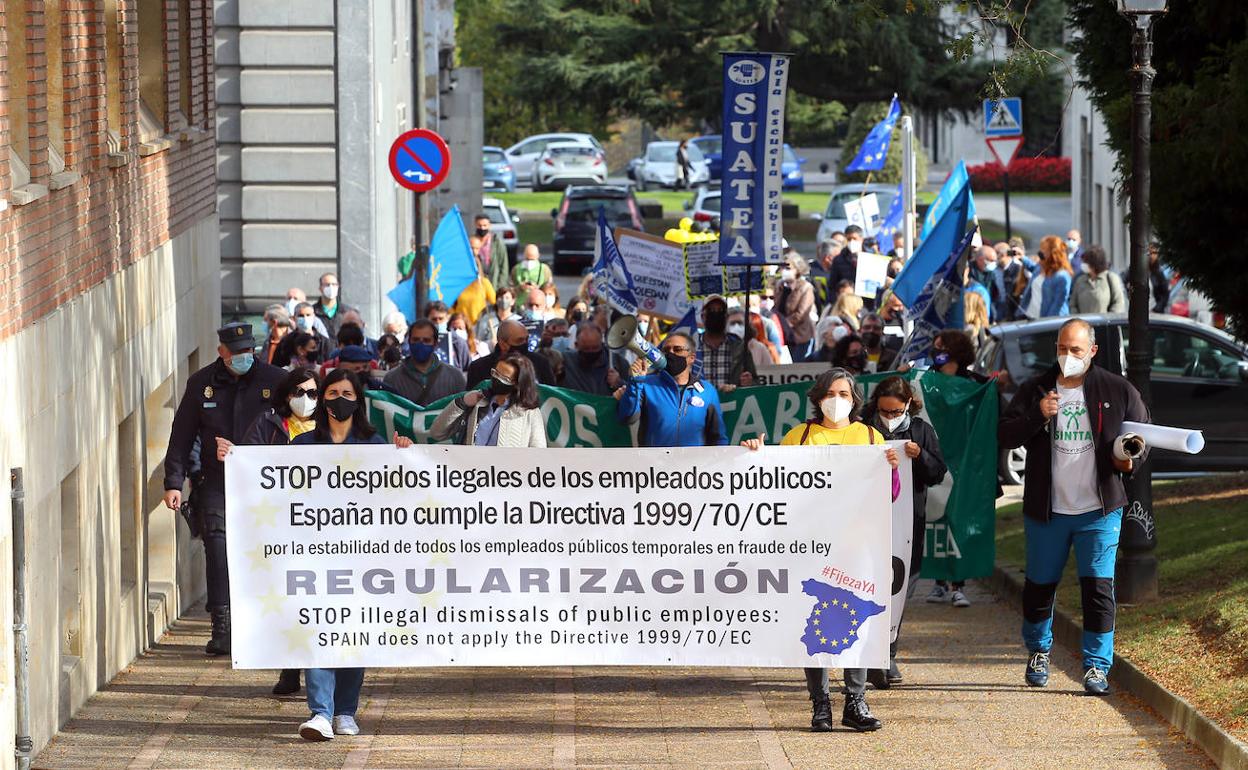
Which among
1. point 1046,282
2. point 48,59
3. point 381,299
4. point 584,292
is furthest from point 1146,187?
point 381,299

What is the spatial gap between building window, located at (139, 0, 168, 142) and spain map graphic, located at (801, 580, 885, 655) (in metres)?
6.91

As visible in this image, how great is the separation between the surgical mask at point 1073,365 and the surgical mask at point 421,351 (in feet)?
17.3

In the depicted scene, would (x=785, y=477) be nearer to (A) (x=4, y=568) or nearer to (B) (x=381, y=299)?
(A) (x=4, y=568)

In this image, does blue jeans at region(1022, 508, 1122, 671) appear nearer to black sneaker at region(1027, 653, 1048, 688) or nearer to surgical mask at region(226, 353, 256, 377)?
black sneaker at region(1027, 653, 1048, 688)

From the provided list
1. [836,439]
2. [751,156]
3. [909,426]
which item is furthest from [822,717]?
[751,156]

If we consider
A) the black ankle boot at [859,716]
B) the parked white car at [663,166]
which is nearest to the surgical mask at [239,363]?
the black ankle boot at [859,716]

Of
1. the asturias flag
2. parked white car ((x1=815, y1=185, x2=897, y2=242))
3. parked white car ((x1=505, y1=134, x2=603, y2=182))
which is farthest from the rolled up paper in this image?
parked white car ((x1=505, y1=134, x2=603, y2=182))

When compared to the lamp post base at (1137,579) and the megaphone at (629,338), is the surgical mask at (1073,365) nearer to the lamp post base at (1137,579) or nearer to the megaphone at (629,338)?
the lamp post base at (1137,579)

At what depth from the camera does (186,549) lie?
14906 millimetres

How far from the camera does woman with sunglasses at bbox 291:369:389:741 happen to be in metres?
10.1

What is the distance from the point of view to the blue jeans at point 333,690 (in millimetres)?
10133

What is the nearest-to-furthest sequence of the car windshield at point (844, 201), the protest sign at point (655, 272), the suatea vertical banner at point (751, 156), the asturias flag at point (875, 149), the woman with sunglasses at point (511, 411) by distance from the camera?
1. the woman with sunglasses at point (511, 411)
2. the suatea vertical banner at point (751, 156)
3. the protest sign at point (655, 272)
4. the asturias flag at point (875, 149)
5. the car windshield at point (844, 201)

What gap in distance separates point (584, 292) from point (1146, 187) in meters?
12.9

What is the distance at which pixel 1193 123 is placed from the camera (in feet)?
46.4
